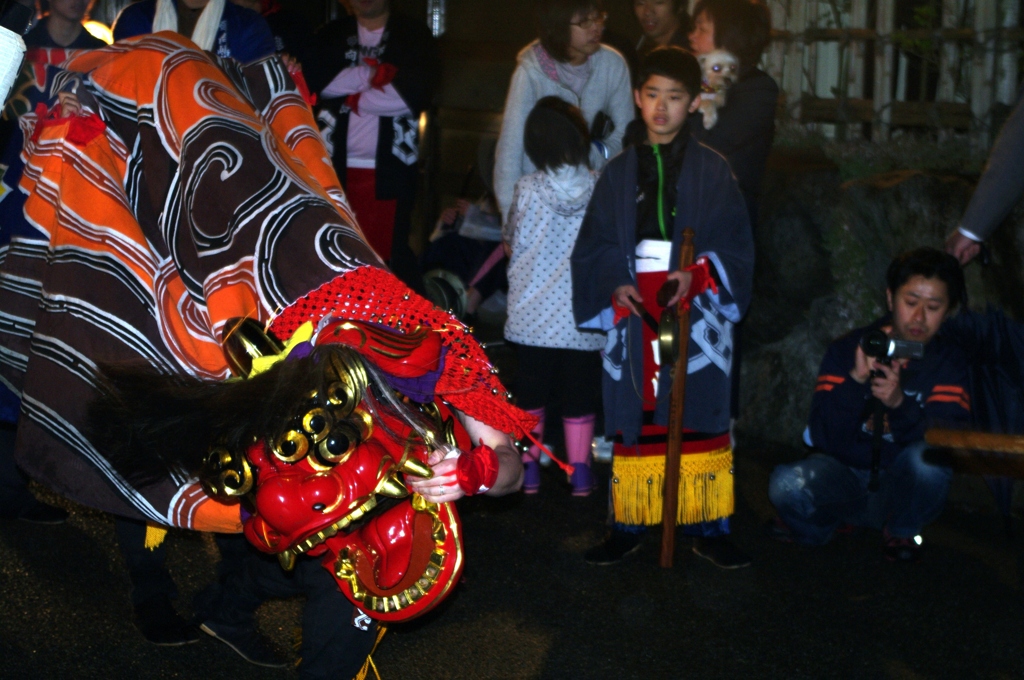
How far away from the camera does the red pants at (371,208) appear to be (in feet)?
18.1

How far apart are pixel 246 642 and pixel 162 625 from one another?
1.01 feet

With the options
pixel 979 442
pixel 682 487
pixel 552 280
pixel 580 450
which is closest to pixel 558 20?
pixel 552 280

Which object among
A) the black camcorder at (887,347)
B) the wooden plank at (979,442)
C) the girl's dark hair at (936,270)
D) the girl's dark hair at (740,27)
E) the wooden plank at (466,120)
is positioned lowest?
the black camcorder at (887,347)

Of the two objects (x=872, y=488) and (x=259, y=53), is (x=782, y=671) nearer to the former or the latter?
(x=872, y=488)

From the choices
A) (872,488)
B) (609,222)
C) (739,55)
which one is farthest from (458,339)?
(739,55)

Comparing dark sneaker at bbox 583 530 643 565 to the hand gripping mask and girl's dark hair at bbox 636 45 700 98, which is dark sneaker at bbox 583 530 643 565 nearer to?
girl's dark hair at bbox 636 45 700 98

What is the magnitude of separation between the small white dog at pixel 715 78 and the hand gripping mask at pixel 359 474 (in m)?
2.51

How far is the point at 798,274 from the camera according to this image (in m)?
5.45

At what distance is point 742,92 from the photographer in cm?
437

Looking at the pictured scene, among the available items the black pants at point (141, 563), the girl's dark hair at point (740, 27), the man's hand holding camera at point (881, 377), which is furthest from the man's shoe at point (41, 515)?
the girl's dark hair at point (740, 27)

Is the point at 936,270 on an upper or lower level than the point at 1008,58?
lower

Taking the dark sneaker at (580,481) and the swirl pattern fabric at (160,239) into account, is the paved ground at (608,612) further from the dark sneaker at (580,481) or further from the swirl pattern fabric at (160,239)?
the swirl pattern fabric at (160,239)

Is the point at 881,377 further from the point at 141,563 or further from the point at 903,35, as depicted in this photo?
the point at 903,35

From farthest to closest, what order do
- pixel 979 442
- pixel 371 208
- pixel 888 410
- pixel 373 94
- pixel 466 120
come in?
pixel 466 120 < pixel 371 208 < pixel 373 94 < pixel 888 410 < pixel 979 442
